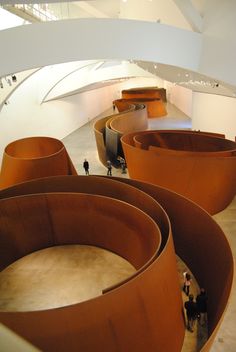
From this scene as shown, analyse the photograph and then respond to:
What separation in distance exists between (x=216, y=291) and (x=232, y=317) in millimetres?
898

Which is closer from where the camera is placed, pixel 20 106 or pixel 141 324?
pixel 141 324

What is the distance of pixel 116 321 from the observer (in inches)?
190

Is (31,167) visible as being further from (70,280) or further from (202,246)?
(202,246)

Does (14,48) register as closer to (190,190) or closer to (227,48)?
(227,48)

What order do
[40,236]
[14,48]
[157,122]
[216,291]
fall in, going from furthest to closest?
[157,122] → [40,236] → [216,291] → [14,48]

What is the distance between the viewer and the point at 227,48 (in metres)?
6.59

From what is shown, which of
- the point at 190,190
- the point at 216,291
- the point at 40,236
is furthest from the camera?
the point at 190,190

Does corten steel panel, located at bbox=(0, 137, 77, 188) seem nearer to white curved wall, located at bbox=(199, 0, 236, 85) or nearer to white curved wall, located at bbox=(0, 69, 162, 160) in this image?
white curved wall, located at bbox=(0, 69, 162, 160)

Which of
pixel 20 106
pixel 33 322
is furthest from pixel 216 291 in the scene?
pixel 20 106

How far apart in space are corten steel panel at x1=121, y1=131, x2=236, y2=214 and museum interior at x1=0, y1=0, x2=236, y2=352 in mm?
46

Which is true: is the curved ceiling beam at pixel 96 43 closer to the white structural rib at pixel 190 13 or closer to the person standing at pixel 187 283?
the white structural rib at pixel 190 13

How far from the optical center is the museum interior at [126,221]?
4.95 m

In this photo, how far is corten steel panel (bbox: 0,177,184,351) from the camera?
452 centimetres

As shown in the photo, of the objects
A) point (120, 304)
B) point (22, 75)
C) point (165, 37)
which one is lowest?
point (120, 304)
